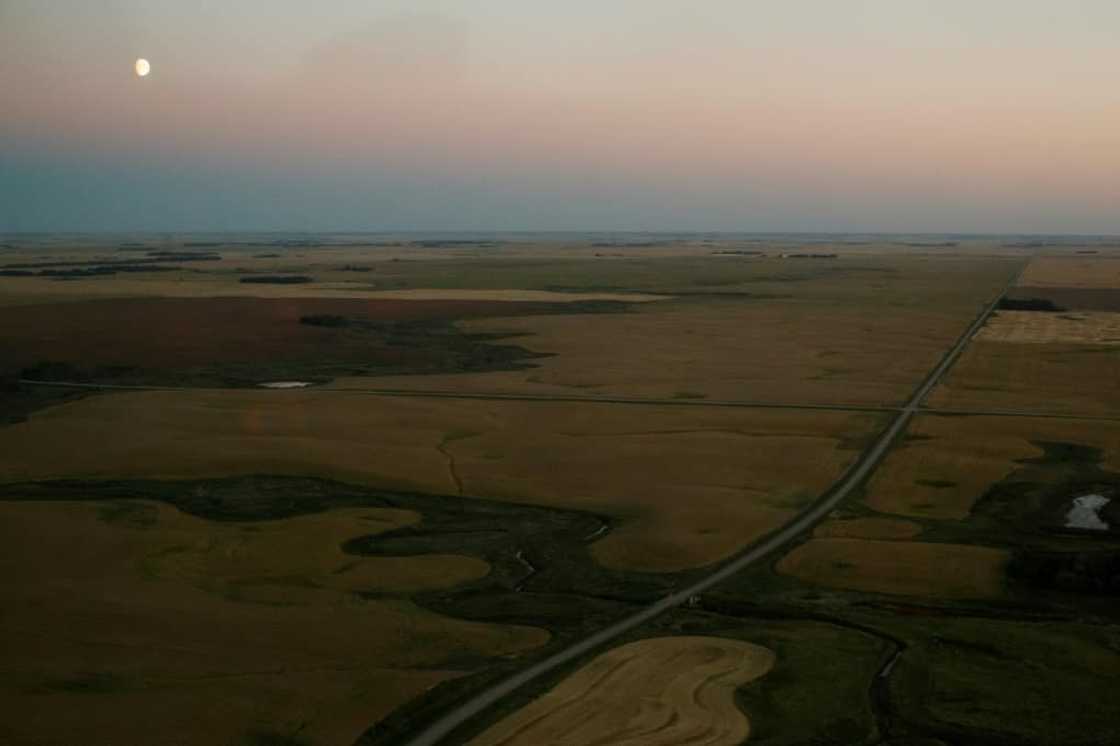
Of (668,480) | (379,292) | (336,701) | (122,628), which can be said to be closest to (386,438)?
(668,480)

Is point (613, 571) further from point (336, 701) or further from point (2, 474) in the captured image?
point (2, 474)

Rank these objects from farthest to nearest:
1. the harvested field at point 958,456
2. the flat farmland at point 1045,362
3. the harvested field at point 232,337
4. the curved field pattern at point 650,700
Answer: the harvested field at point 232,337 → the flat farmland at point 1045,362 → the harvested field at point 958,456 → the curved field pattern at point 650,700

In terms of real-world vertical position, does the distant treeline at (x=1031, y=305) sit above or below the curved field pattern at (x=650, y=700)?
above

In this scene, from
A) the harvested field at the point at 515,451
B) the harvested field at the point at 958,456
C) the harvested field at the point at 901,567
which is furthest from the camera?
the harvested field at the point at 958,456

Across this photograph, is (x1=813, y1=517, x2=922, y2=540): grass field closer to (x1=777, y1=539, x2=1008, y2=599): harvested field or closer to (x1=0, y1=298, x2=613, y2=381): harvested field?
(x1=777, y1=539, x2=1008, y2=599): harvested field

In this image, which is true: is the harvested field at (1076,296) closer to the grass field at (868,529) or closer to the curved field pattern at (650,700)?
the grass field at (868,529)

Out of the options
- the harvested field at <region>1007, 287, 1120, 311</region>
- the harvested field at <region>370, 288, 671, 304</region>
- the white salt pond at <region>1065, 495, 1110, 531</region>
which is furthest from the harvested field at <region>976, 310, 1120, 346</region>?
the white salt pond at <region>1065, 495, 1110, 531</region>

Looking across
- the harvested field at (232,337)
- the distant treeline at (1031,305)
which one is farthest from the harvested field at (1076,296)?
the harvested field at (232,337)
